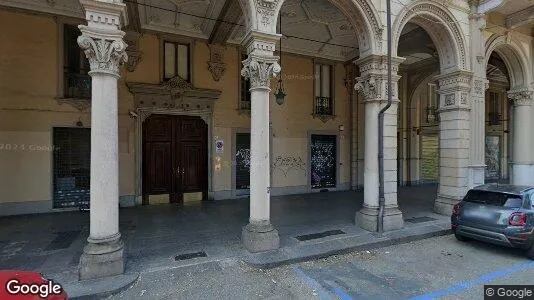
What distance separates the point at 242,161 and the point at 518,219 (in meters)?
8.15

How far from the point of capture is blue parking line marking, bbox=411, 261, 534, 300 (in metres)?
4.26

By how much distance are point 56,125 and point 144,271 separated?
6405 mm

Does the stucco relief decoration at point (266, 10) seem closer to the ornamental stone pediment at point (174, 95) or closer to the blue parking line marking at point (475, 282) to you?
the ornamental stone pediment at point (174, 95)

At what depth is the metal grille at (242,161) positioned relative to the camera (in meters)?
11.2

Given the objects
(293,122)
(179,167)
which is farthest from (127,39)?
(293,122)

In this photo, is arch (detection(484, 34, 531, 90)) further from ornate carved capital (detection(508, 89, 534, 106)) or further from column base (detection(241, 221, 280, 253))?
column base (detection(241, 221, 280, 253))

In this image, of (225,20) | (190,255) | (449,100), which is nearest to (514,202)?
(449,100)

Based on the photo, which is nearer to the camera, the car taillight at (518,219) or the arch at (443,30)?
the car taillight at (518,219)

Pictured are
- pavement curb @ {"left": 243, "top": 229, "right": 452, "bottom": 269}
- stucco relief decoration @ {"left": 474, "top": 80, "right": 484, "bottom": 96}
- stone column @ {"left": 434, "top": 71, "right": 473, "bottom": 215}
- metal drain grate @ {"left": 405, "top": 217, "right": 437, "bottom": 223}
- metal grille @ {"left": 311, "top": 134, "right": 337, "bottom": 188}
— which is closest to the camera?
pavement curb @ {"left": 243, "top": 229, "right": 452, "bottom": 269}

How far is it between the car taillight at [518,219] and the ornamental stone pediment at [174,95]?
876 centimetres

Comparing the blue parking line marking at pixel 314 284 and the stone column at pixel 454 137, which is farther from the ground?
the stone column at pixel 454 137

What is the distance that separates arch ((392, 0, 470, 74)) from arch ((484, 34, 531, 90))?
5.92ft

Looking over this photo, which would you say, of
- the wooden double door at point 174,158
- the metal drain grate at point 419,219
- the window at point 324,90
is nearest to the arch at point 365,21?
the metal drain grate at point 419,219

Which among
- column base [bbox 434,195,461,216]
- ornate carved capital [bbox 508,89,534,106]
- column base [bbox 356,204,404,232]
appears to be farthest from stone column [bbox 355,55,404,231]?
ornate carved capital [bbox 508,89,534,106]
